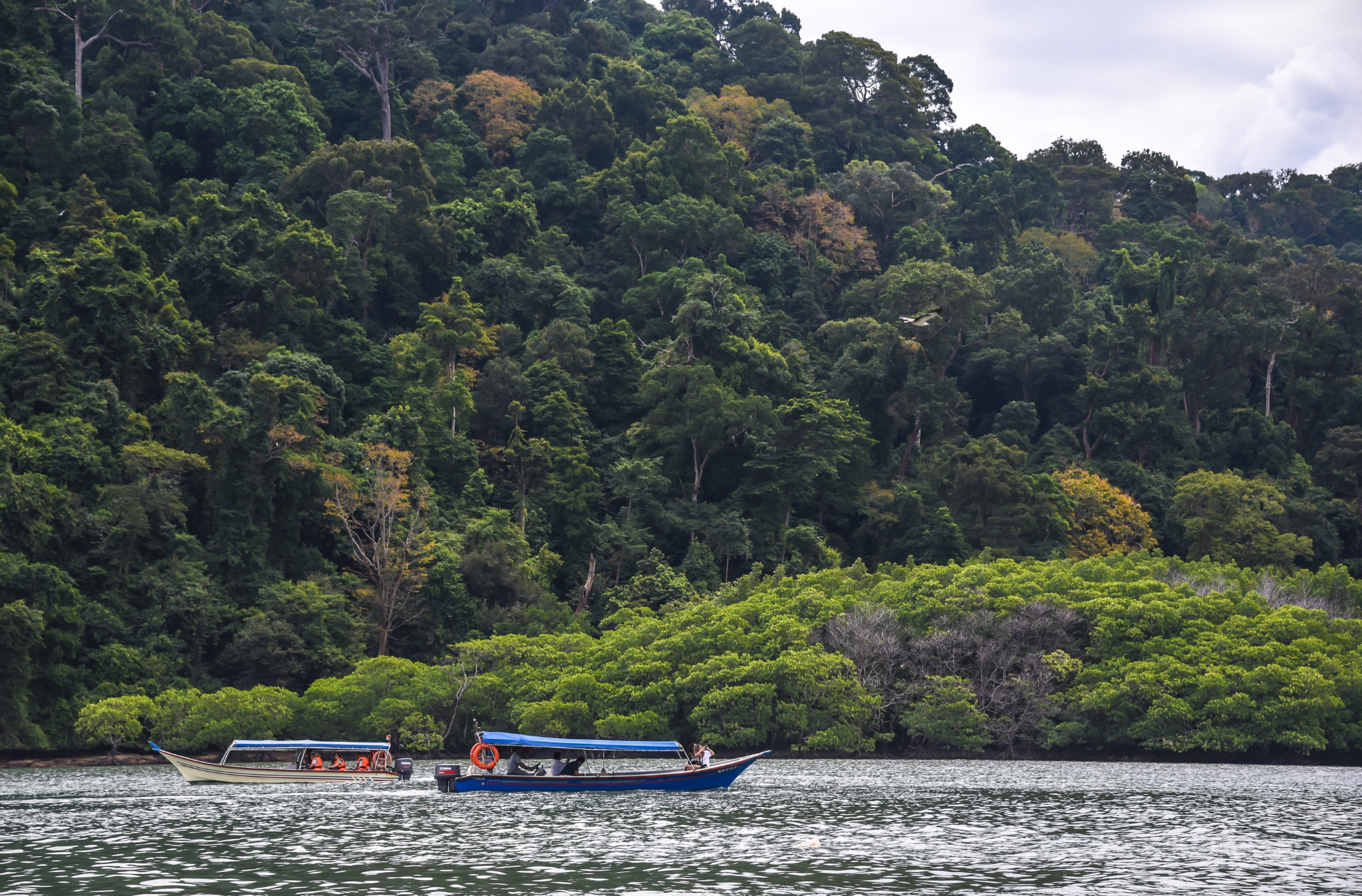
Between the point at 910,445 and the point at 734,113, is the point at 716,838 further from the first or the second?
the point at 734,113

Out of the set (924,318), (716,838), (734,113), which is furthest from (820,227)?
(716,838)

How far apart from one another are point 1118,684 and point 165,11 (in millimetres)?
71157

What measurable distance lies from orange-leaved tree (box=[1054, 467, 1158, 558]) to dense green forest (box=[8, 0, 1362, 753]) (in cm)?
33

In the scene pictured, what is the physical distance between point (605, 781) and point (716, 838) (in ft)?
35.9

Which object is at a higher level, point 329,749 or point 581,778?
point 329,749

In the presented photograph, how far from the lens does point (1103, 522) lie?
69.9 metres

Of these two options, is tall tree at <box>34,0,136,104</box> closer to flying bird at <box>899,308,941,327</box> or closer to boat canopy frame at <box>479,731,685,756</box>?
flying bird at <box>899,308,941,327</box>

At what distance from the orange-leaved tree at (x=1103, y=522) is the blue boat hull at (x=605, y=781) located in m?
36.6

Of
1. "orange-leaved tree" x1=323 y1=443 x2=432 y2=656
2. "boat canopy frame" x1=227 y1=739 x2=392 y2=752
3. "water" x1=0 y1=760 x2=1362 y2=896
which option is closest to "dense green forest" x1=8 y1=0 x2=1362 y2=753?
"orange-leaved tree" x1=323 y1=443 x2=432 y2=656

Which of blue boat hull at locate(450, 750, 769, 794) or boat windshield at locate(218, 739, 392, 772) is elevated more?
boat windshield at locate(218, 739, 392, 772)

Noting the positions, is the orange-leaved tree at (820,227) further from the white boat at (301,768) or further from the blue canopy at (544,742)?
the blue canopy at (544,742)

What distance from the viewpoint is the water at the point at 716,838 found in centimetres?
2194

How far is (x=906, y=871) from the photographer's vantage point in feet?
75.2

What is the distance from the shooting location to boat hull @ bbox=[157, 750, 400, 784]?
40750 mm
